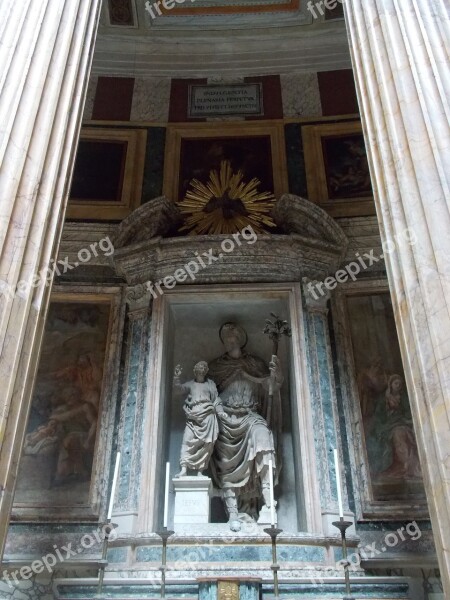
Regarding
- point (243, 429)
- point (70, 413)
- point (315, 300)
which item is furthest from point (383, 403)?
point (70, 413)

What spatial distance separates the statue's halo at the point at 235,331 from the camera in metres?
8.04

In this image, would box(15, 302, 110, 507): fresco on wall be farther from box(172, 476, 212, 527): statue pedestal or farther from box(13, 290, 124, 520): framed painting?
box(172, 476, 212, 527): statue pedestal

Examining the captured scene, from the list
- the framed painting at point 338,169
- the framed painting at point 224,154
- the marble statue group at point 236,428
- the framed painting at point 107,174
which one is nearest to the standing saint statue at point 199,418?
the marble statue group at point 236,428

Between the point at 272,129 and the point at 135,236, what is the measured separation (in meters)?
2.77

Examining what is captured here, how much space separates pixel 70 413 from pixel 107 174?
11.7 feet

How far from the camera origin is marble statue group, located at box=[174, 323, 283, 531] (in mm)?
6793

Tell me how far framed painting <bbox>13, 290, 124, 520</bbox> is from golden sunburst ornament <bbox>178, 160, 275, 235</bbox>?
1.46 meters

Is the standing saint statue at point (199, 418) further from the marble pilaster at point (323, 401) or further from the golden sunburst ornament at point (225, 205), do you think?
the golden sunburst ornament at point (225, 205)

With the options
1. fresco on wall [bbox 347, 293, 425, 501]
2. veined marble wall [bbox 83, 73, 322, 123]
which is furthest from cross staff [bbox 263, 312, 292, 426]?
veined marble wall [bbox 83, 73, 322, 123]

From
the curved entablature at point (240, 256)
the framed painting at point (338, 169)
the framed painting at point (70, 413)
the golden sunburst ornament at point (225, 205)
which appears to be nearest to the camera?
the framed painting at point (70, 413)

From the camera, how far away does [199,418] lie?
7.09 meters

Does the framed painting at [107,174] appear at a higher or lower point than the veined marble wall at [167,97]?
lower

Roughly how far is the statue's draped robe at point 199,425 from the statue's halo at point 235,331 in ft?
2.49

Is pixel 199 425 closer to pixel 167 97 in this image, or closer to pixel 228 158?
pixel 228 158
